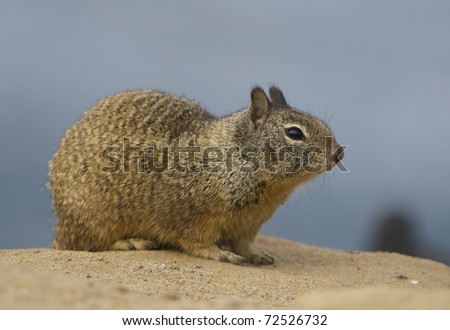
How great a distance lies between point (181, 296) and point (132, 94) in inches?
176

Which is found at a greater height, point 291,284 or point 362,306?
point 362,306

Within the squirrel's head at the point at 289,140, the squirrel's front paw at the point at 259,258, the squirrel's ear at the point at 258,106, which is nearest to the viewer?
the squirrel's head at the point at 289,140

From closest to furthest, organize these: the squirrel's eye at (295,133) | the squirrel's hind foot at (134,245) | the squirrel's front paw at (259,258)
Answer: the squirrel's eye at (295,133), the squirrel's hind foot at (134,245), the squirrel's front paw at (259,258)

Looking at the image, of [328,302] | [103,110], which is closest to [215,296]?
[328,302]

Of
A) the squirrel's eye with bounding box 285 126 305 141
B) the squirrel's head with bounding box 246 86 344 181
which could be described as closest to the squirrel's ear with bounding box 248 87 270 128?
the squirrel's head with bounding box 246 86 344 181

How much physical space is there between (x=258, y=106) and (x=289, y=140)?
661 mm

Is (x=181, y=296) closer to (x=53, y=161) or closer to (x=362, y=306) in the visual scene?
(x=362, y=306)

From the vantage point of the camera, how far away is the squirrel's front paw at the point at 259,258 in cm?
1045

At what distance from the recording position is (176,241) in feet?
32.7

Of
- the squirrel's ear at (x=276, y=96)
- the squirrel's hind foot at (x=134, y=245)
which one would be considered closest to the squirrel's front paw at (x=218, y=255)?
the squirrel's hind foot at (x=134, y=245)

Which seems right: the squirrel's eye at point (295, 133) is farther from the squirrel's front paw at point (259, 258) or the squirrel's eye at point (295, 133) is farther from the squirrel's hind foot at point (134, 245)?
the squirrel's hind foot at point (134, 245)

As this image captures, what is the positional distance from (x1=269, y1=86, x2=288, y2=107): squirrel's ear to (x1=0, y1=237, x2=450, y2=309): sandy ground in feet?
7.64

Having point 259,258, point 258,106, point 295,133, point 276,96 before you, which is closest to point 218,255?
point 259,258

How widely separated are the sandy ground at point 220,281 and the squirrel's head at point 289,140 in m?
1.37
